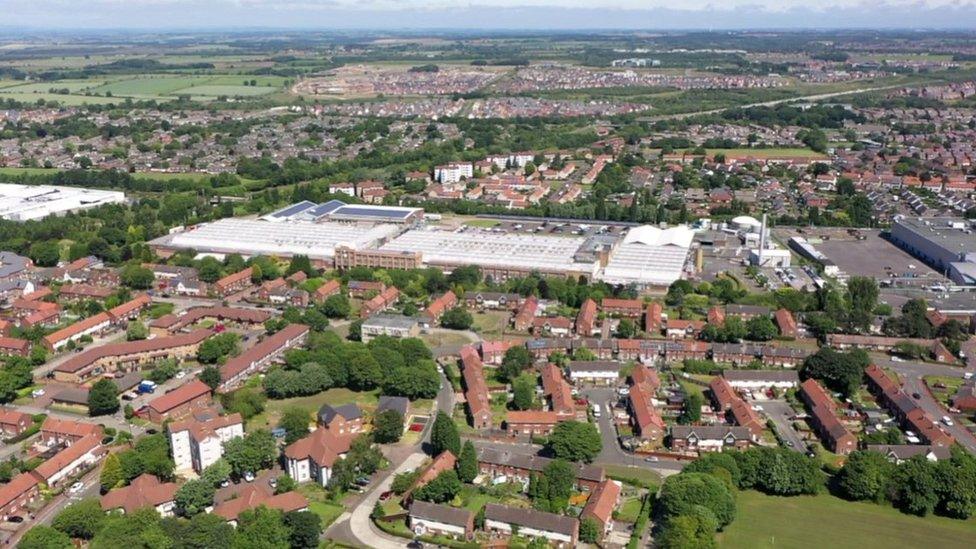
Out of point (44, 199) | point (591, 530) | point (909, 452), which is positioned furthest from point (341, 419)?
point (44, 199)

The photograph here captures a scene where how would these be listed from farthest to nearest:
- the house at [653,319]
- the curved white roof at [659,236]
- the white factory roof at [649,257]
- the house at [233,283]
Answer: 1. the curved white roof at [659,236]
2. the white factory roof at [649,257]
3. the house at [233,283]
4. the house at [653,319]

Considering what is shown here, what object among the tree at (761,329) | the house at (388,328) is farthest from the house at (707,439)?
the house at (388,328)

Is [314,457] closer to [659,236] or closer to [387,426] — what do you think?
[387,426]

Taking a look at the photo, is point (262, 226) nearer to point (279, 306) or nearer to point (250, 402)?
point (279, 306)

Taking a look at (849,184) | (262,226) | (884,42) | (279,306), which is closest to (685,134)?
(849,184)

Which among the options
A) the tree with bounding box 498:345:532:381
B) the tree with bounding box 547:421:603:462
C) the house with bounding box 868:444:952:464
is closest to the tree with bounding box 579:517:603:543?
the tree with bounding box 547:421:603:462

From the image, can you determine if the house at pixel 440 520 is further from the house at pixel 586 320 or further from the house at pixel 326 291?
the house at pixel 326 291

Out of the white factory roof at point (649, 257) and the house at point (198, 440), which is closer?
the house at point (198, 440)

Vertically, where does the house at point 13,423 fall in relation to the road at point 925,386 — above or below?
above
